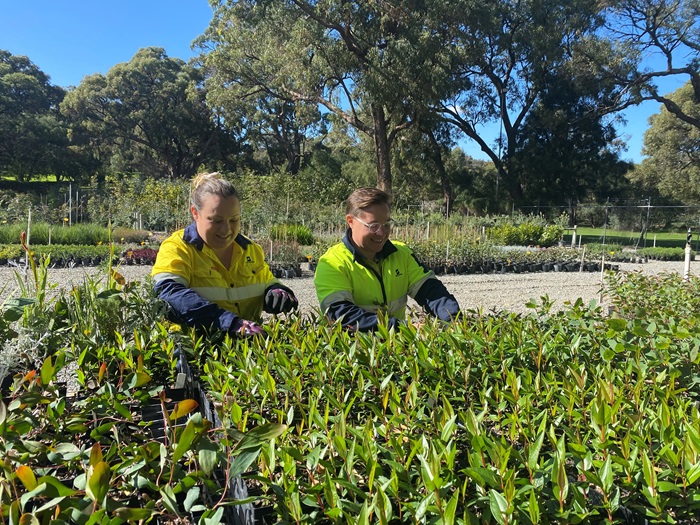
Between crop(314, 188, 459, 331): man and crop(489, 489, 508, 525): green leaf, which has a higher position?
crop(314, 188, 459, 331): man

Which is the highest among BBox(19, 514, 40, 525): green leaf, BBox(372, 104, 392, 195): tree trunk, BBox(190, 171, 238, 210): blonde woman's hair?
BBox(372, 104, 392, 195): tree trunk

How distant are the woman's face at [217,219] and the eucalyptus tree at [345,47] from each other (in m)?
17.8

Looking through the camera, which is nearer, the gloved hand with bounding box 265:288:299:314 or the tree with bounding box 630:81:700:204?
the gloved hand with bounding box 265:288:299:314

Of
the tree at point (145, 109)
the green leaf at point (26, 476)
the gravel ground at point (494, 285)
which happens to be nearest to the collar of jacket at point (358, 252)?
the green leaf at point (26, 476)

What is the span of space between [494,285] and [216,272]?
8.42 m

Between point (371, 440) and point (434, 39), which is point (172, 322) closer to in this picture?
point (371, 440)

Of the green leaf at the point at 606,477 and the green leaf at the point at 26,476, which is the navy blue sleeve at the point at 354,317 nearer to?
the green leaf at the point at 606,477

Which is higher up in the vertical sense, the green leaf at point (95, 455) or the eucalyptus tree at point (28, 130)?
the eucalyptus tree at point (28, 130)

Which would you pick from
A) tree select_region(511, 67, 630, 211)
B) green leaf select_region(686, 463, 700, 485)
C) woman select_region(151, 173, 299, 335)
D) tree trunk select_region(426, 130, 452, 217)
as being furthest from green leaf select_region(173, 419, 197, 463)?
tree select_region(511, 67, 630, 211)

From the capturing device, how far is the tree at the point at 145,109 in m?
33.1

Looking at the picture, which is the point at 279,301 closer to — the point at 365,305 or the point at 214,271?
Answer: the point at 214,271

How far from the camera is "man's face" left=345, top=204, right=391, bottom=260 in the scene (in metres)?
2.53

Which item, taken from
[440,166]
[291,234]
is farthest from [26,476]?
[440,166]

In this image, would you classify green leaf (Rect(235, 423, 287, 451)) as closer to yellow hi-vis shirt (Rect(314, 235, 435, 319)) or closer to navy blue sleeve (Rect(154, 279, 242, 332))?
navy blue sleeve (Rect(154, 279, 242, 332))
